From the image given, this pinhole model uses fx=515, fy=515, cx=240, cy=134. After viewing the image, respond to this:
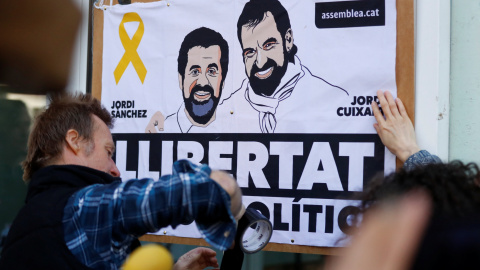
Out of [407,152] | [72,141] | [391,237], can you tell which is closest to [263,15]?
[407,152]

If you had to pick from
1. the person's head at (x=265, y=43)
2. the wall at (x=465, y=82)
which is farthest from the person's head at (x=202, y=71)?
the wall at (x=465, y=82)

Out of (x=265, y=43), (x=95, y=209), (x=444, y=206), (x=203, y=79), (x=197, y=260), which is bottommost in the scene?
(x=197, y=260)

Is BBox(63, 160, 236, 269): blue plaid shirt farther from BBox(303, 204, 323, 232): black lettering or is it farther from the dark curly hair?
BBox(303, 204, 323, 232): black lettering

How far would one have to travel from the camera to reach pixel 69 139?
1729 millimetres

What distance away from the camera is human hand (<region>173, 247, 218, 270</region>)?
6.61 ft

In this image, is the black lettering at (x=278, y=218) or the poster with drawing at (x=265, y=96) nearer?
the poster with drawing at (x=265, y=96)

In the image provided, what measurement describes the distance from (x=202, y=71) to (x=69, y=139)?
703 mm

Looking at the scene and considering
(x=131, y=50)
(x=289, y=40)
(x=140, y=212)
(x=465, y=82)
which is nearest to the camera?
(x=140, y=212)

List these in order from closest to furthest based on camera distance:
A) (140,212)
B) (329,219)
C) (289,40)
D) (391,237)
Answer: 1. (391,237)
2. (140,212)
3. (329,219)
4. (289,40)

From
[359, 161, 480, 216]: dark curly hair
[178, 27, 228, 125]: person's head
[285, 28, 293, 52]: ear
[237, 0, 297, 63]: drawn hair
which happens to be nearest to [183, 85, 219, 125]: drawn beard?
[178, 27, 228, 125]: person's head

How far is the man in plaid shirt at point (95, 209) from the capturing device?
1363 millimetres

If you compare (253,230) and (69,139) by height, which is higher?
(69,139)

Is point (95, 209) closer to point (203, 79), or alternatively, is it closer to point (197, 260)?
point (197, 260)

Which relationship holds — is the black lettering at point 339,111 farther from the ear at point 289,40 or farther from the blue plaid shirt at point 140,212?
the blue plaid shirt at point 140,212
